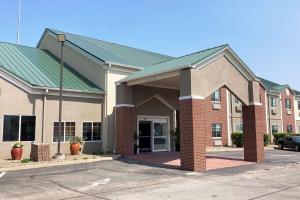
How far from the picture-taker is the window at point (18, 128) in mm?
17344

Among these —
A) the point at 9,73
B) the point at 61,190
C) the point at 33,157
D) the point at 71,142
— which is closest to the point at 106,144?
the point at 71,142

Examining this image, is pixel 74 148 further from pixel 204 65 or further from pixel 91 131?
pixel 204 65

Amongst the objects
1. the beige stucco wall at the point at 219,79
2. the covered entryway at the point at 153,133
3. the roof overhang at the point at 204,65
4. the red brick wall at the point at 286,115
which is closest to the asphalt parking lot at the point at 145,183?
the beige stucco wall at the point at 219,79

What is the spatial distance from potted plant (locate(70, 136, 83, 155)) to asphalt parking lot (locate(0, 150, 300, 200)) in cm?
332

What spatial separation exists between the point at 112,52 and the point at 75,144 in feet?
27.9

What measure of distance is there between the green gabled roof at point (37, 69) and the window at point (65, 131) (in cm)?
221

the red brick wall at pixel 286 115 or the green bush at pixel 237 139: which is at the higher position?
the red brick wall at pixel 286 115

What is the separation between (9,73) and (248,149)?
45.8 feet

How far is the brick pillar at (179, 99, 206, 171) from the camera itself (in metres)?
14.9

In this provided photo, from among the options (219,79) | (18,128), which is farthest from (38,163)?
(219,79)

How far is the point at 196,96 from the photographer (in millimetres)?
15461

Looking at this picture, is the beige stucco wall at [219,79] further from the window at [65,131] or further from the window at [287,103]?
the window at [287,103]

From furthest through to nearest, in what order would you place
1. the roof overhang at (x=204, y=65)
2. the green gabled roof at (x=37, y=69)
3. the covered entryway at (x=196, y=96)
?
the green gabled roof at (x=37, y=69) → the roof overhang at (x=204, y=65) → the covered entryway at (x=196, y=96)

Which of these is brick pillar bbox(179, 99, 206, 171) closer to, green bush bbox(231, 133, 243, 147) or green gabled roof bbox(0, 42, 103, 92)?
green gabled roof bbox(0, 42, 103, 92)
